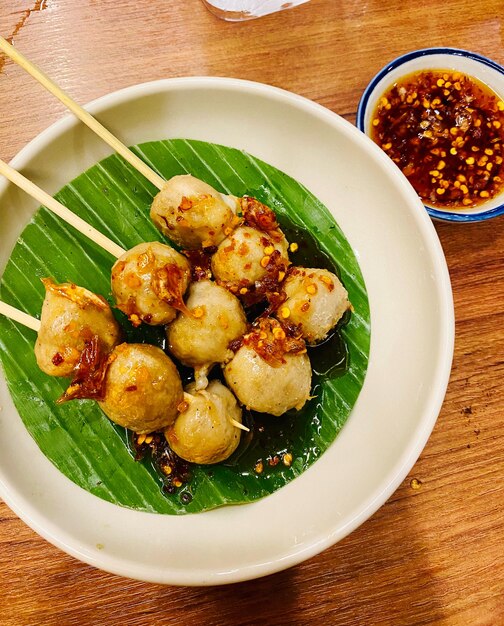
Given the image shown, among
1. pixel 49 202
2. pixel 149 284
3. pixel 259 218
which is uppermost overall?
pixel 49 202

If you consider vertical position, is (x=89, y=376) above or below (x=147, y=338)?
above

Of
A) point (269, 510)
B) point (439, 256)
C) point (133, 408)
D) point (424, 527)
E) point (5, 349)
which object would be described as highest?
point (5, 349)

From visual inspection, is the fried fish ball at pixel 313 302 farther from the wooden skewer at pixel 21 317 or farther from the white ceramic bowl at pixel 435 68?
the wooden skewer at pixel 21 317

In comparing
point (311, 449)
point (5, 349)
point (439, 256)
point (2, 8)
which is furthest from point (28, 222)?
point (439, 256)

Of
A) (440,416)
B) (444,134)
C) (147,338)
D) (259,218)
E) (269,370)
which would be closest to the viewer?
(269,370)

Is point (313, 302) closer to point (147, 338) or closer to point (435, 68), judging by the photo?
point (147, 338)

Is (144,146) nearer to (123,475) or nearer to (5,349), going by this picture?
(5,349)

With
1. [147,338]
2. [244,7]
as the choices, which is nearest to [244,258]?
[147,338]
